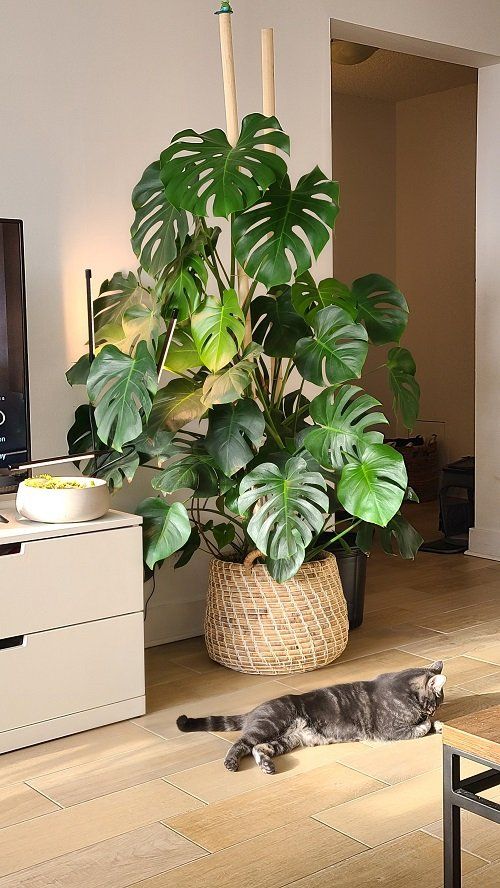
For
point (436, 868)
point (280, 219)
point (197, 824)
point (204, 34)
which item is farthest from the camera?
point (204, 34)

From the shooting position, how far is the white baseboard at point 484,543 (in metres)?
4.91

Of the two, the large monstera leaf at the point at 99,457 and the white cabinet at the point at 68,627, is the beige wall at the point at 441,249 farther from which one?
the white cabinet at the point at 68,627

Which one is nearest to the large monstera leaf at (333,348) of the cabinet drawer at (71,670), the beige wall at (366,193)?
the cabinet drawer at (71,670)

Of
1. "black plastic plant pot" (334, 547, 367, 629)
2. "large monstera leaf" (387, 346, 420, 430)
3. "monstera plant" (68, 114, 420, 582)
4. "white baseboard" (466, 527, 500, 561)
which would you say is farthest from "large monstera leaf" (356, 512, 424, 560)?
"white baseboard" (466, 527, 500, 561)

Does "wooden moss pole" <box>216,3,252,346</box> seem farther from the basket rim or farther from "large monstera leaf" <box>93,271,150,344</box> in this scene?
the basket rim

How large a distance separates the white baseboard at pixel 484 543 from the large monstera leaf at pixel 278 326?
6.63 feet

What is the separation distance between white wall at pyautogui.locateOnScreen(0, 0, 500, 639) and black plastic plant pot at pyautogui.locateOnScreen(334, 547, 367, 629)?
0.52 metres

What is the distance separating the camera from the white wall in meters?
3.28

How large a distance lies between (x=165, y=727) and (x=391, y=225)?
4.73 m

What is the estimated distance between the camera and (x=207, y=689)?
10.5ft

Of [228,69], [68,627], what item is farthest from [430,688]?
[228,69]

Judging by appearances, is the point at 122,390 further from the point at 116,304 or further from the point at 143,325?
the point at 116,304

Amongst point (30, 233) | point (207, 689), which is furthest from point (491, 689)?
point (30, 233)

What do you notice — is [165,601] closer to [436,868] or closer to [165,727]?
[165,727]
